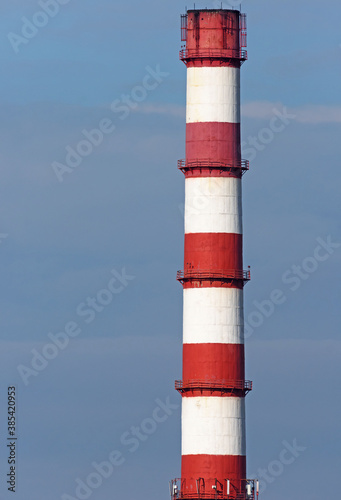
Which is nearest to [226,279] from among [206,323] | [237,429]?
[206,323]

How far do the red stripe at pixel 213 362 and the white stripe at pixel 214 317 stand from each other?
0.24m

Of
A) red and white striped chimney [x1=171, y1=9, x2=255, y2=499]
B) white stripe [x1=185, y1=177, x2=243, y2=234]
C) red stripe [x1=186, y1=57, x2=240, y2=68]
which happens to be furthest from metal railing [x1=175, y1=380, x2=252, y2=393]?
red stripe [x1=186, y1=57, x2=240, y2=68]

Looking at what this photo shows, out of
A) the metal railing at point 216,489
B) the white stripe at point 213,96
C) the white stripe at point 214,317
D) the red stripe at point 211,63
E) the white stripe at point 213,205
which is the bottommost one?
the metal railing at point 216,489

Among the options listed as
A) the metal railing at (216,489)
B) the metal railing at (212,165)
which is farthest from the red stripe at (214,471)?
the metal railing at (212,165)

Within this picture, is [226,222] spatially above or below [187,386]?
above

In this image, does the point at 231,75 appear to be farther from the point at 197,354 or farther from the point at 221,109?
the point at 197,354

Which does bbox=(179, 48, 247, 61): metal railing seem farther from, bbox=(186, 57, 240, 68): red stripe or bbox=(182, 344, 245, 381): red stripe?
bbox=(182, 344, 245, 381): red stripe

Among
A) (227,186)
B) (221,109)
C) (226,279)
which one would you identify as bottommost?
(226,279)

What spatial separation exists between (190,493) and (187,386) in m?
4.14

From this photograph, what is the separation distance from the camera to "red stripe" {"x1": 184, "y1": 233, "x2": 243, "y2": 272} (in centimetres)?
4744

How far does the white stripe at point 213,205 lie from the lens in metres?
47.5

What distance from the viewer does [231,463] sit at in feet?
154

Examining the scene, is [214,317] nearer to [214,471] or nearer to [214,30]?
[214,471]

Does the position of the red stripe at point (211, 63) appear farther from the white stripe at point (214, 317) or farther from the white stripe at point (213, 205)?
the white stripe at point (214, 317)
